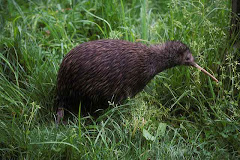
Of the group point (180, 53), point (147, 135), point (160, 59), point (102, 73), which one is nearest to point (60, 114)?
point (102, 73)

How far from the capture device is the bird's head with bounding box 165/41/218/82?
422cm

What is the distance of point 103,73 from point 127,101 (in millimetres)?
523

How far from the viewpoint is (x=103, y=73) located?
12.4 feet

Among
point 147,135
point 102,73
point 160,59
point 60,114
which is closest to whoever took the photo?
point 147,135

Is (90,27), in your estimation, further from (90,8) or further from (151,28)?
(151,28)

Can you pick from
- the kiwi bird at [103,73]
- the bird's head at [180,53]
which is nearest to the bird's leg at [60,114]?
the kiwi bird at [103,73]

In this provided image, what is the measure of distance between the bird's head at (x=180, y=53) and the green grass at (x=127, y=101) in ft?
0.26

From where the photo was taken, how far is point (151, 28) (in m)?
4.63

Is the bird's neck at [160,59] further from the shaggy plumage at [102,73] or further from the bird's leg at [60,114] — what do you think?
the bird's leg at [60,114]

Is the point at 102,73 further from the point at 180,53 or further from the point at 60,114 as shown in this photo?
the point at 180,53

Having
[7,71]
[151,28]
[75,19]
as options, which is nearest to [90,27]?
[75,19]

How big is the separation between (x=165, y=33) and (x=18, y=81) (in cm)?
172

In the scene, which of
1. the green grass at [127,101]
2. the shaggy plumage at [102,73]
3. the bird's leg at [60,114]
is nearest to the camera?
the green grass at [127,101]

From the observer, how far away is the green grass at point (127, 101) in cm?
338
